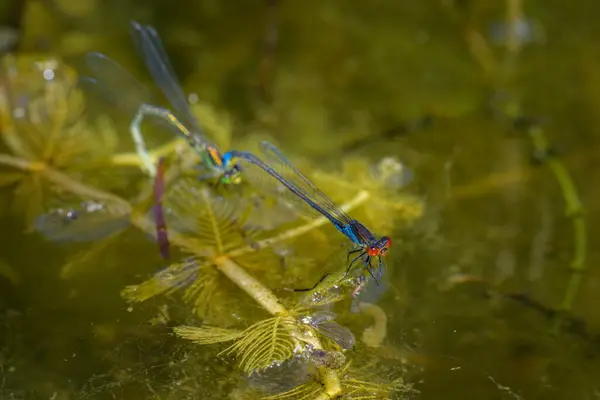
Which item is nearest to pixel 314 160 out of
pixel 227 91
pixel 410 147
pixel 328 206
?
pixel 410 147

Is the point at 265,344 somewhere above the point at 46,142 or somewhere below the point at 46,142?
below

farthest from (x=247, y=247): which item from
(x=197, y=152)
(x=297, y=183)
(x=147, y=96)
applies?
(x=147, y=96)

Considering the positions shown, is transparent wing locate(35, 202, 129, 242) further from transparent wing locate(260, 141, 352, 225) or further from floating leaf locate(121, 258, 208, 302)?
transparent wing locate(260, 141, 352, 225)

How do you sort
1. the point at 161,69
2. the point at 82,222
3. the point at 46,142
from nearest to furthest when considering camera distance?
1. the point at 82,222
2. the point at 46,142
3. the point at 161,69

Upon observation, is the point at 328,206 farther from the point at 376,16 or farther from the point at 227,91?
the point at 376,16

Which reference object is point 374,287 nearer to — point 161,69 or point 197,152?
point 197,152

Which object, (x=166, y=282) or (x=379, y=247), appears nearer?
(x=379, y=247)
